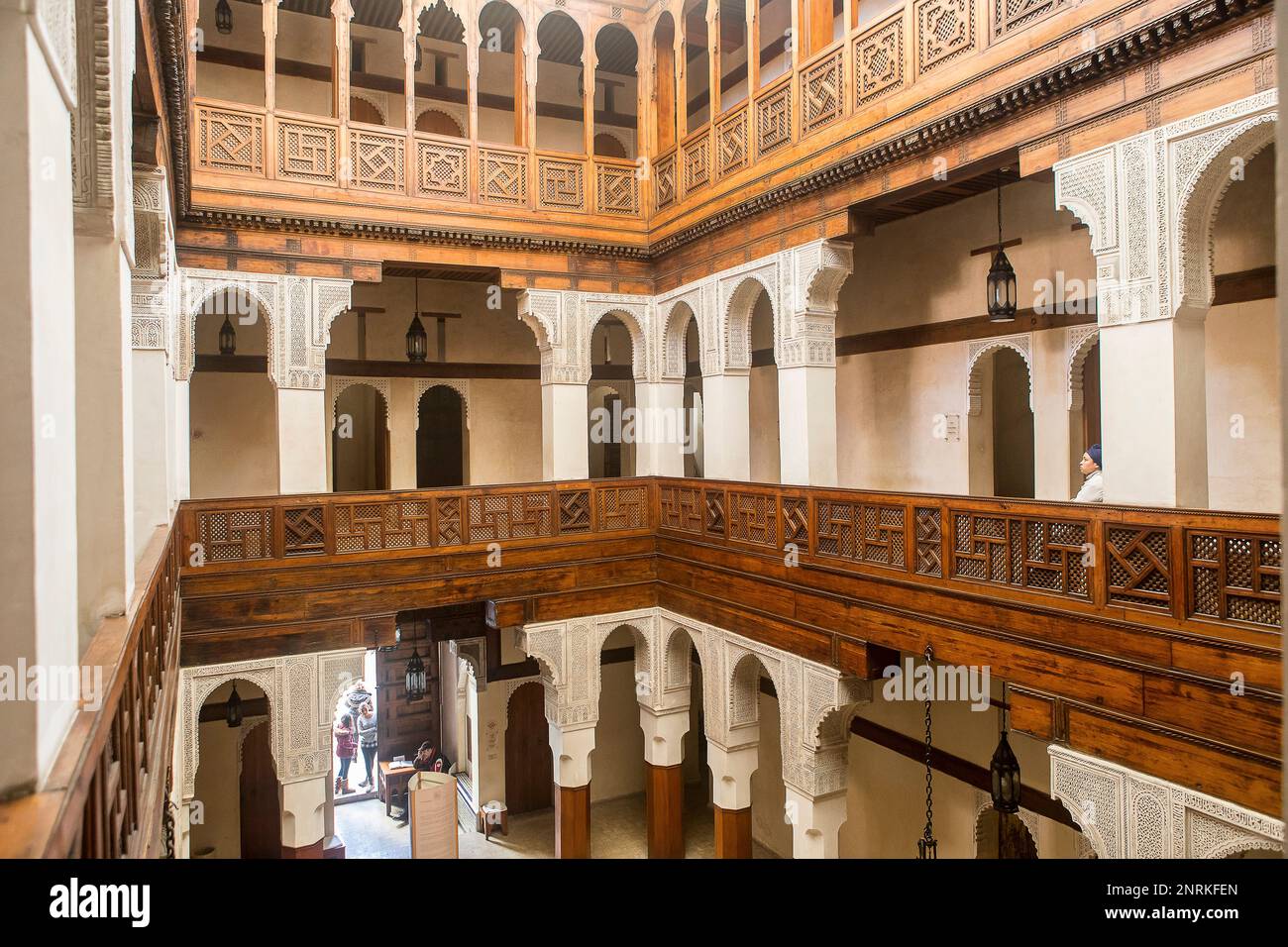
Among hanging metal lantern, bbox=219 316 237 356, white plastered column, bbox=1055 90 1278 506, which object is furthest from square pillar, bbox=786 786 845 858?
hanging metal lantern, bbox=219 316 237 356

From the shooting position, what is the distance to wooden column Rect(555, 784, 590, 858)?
32.1ft

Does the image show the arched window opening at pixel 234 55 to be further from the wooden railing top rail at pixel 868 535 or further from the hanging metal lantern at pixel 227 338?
the wooden railing top rail at pixel 868 535

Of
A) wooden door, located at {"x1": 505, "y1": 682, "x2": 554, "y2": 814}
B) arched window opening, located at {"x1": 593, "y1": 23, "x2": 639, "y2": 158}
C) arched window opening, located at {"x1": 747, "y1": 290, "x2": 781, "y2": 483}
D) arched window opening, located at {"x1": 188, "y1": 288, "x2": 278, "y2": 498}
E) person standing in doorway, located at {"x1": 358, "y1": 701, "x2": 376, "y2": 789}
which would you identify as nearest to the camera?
arched window opening, located at {"x1": 188, "y1": 288, "x2": 278, "y2": 498}

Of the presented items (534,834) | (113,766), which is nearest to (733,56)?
(534,834)


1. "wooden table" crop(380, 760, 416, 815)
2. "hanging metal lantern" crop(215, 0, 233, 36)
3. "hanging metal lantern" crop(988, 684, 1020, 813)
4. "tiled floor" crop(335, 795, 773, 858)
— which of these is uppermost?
"hanging metal lantern" crop(215, 0, 233, 36)

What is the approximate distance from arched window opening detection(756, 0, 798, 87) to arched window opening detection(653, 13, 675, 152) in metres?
1.31

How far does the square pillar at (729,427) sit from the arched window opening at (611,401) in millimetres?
3888

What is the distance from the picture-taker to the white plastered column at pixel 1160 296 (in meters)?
5.15

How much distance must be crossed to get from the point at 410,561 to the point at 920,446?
5542 mm

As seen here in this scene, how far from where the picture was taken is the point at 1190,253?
206 inches

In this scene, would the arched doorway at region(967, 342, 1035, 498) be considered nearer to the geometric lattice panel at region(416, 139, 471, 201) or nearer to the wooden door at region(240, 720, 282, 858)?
the geometric lattice panel at region(416, 139, 471, 201)

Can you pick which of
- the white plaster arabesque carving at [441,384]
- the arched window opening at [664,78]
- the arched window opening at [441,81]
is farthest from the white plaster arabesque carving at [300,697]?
the arched window opening at [441,81]

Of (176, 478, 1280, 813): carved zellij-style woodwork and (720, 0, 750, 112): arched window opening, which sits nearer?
(176, 478, 1280, 813): carved zellij-style woodwork

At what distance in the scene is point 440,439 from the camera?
14375 mm
